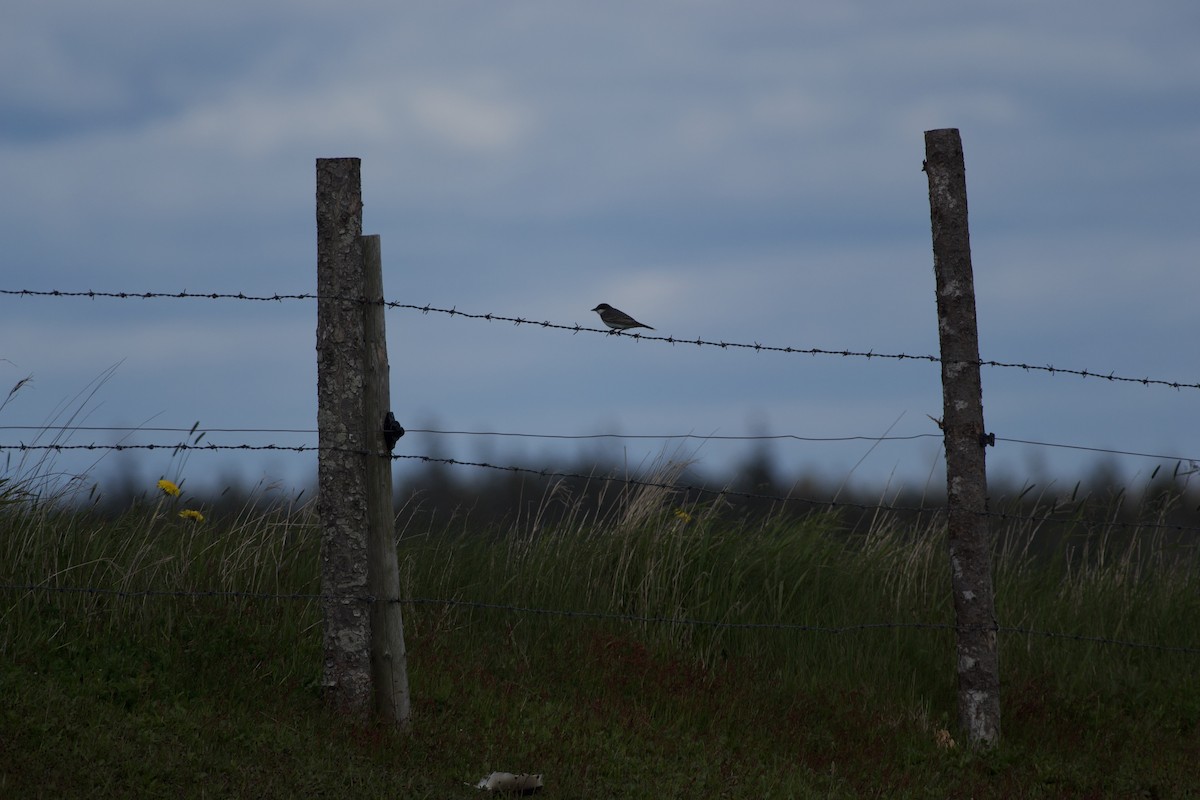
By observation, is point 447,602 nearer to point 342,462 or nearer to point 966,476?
point 342,462

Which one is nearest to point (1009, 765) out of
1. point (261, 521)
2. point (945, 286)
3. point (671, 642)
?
point (671, 642)

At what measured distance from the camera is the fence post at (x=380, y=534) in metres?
6.59

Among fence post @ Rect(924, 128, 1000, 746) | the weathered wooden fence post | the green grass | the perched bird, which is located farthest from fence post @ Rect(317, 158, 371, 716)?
fence post @ Rect(924, 128, 1000, 746)

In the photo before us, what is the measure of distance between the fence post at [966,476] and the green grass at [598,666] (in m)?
0.40

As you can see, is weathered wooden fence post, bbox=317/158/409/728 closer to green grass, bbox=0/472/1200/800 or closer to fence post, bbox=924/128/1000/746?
green grass, bbox=0/472/1200/800

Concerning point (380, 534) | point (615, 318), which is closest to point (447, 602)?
point (380, 534)

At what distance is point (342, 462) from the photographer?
21.5 ft

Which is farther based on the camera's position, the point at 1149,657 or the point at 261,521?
the point at 1149,657

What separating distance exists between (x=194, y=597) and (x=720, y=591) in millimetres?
4103

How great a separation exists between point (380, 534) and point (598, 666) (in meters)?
2.18

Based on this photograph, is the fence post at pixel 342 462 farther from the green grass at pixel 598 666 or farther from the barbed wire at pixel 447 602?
the green grass at pixel 598 666

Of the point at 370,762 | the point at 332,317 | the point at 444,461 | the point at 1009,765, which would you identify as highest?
the point at 332,317

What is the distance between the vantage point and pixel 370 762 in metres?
6.18

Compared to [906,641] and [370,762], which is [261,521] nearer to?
[370,762]
